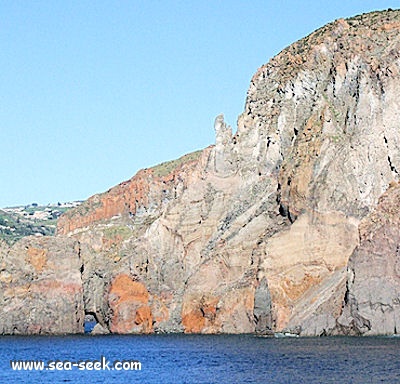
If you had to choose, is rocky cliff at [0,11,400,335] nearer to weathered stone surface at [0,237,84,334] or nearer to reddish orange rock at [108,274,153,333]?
reddish orange rock at [108,274,153,333]

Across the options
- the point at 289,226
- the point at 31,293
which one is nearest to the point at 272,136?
the point at 289,226

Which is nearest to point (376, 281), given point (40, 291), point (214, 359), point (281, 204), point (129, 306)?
point (214, 359)

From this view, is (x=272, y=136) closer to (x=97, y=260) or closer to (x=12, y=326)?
(x=97, y=260)

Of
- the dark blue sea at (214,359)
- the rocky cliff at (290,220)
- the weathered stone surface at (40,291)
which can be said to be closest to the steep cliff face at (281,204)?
the rocky cliff at (290,220)

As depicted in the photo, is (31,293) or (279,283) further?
(31,293)

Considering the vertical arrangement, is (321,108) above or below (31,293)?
above

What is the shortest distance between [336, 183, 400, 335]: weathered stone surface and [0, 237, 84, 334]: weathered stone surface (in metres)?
39.8

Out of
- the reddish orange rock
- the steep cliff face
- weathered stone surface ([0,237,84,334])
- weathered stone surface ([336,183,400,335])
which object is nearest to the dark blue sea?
weathered stone surface ([336,183,400,335])

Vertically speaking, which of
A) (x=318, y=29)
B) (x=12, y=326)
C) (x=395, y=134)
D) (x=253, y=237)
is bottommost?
(x=12, y=326)

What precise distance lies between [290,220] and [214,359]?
135 feet

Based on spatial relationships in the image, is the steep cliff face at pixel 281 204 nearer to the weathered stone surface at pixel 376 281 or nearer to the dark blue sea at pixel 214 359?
the weathered stone surface at pixel 376 281

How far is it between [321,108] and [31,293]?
4154 cm

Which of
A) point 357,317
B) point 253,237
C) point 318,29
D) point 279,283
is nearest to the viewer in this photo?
point 357,317

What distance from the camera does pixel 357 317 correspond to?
404ft
